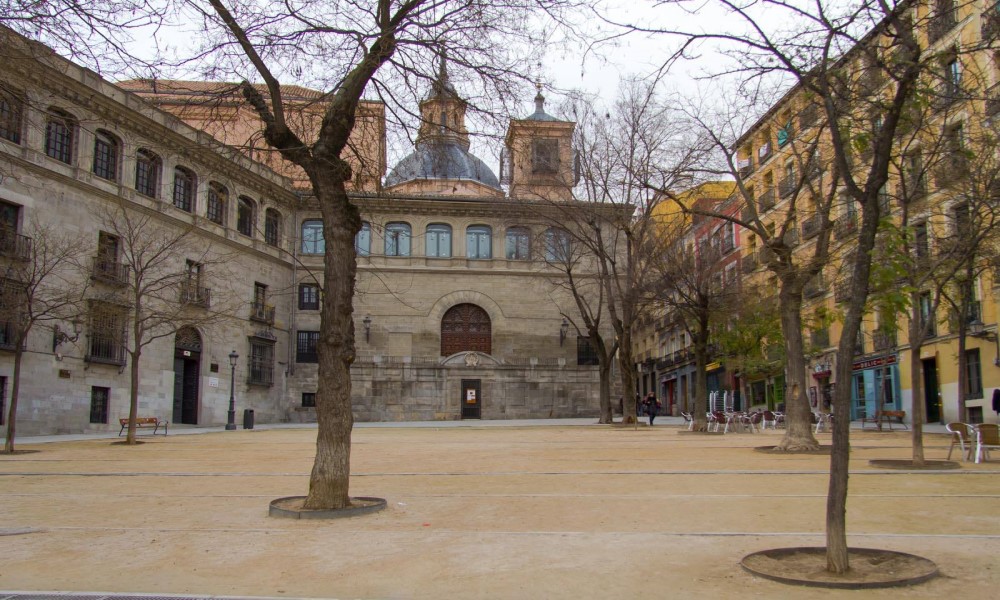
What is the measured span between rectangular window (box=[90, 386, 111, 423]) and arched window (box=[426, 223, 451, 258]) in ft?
71.0

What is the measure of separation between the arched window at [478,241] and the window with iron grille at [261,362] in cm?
1312

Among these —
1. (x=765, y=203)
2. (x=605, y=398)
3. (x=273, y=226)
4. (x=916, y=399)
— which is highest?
(x=273, y=226)

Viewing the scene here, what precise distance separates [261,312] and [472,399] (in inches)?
487

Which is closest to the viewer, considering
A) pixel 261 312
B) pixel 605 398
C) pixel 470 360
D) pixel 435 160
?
pixel 435 160

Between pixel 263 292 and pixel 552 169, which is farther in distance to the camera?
pixel 263 292

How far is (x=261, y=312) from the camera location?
42.8 meters

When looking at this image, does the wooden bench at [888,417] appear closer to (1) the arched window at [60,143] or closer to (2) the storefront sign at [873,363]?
(2) the storefront sign at [873,363]

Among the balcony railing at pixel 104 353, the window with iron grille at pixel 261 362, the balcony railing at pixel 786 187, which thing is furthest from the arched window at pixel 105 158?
the balcony railing at pixel 786 187

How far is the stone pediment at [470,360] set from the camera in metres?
45.5

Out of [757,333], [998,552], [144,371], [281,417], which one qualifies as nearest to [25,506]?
[998,552]

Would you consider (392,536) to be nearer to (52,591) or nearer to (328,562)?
(328,562)

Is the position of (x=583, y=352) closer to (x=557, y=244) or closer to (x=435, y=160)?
(x=557, y=244)

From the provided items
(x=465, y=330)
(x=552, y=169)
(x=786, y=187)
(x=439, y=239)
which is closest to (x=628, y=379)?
(x=786, y=187)

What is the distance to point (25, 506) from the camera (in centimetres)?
934
